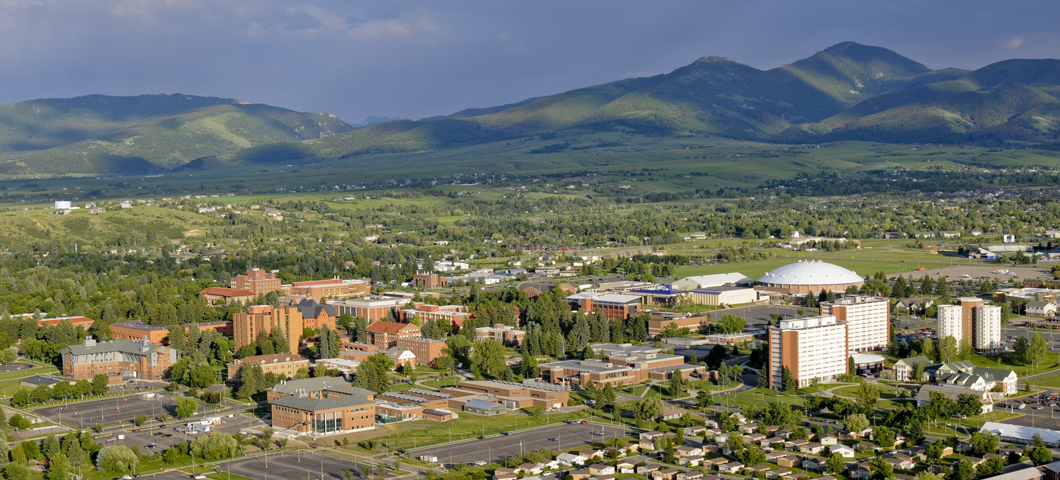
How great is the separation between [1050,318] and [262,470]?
3878 cm

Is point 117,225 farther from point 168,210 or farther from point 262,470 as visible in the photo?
point 262,470

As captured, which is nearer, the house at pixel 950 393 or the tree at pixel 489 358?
the house at pixel 950 393

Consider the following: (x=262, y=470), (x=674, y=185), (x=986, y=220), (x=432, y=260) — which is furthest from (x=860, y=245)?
(x=262, y=470)

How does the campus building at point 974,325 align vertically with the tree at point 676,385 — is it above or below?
above

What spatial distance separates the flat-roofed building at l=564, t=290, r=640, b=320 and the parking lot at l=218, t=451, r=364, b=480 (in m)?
24.9

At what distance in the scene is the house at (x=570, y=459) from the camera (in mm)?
32647

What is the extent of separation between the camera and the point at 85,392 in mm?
44031

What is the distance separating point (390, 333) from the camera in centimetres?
5244

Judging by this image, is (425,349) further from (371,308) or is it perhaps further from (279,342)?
(371,308)

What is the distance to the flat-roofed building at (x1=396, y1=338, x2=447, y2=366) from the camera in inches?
1954

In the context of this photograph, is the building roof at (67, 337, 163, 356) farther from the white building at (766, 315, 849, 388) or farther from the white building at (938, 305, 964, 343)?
the white building at (938, 305, 964, 343)

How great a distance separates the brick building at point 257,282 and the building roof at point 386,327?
16302 mm

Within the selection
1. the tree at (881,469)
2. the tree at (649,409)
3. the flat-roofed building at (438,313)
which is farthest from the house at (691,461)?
the flat-roofed building at (438,313)

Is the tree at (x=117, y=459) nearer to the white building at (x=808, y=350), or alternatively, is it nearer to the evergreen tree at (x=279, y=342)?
the evergreen tree at (x=279, y=342)
